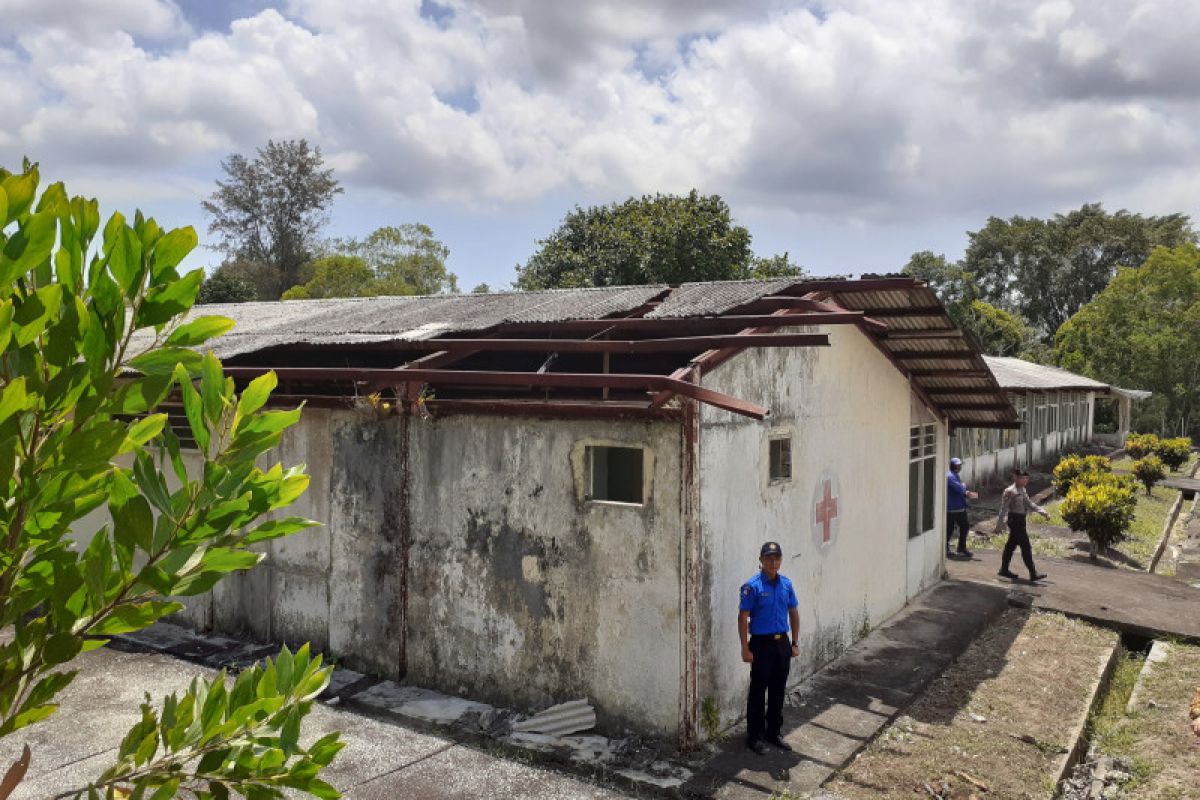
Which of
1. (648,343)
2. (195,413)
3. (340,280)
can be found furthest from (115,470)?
(340,280)

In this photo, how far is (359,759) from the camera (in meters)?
6.20

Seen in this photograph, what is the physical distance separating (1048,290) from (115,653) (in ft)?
177

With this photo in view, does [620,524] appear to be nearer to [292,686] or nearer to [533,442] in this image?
[533,442]

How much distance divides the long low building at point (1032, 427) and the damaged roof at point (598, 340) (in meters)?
8.35

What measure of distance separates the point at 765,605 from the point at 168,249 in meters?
5.60

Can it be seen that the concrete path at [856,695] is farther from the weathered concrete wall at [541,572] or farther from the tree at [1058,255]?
the tree at [1058,255]

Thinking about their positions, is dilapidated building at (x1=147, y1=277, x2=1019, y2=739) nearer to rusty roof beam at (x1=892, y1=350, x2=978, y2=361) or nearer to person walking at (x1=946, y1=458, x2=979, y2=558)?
rusty roof beam at (x1=892, y1=350, x2=978, y2=361)

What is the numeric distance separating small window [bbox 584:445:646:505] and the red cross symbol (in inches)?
93.5

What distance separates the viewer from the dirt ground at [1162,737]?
6285 millimetres

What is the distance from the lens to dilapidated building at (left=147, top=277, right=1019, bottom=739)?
6.44m

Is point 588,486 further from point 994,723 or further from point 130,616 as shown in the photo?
point 130,616

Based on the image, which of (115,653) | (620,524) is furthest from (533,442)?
(115,653)

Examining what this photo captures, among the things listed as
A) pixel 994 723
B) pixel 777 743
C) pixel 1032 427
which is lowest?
pixel 994 723

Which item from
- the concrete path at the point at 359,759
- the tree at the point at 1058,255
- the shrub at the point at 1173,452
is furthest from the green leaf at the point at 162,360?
the tree at the point at 1058,255
